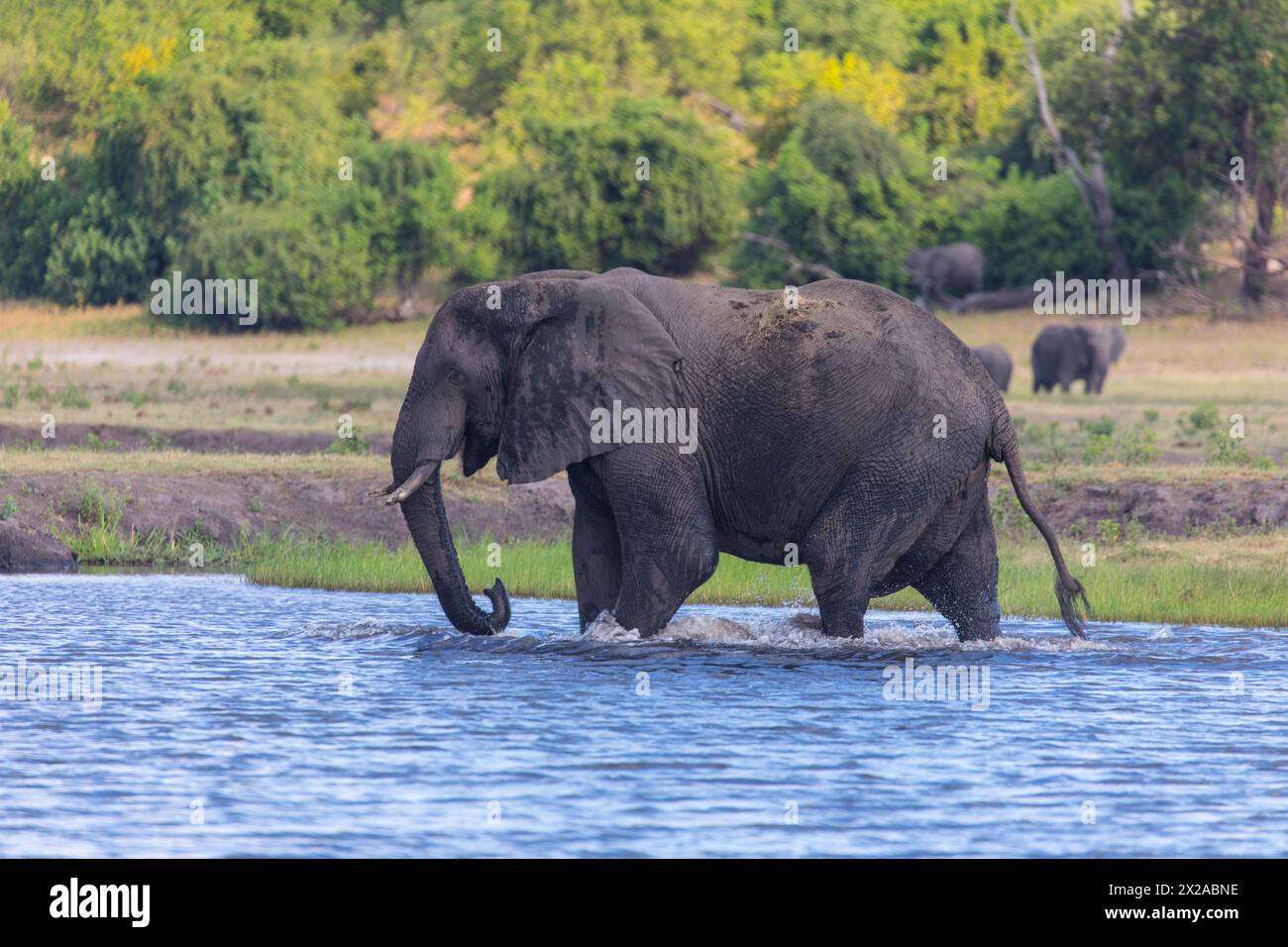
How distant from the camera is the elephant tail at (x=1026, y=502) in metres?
13.2

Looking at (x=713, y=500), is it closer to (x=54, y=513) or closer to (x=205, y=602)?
(x=205, y=602)

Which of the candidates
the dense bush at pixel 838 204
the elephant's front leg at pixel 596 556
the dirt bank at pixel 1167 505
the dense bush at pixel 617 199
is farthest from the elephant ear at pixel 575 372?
the dense bush at pixel 617 199

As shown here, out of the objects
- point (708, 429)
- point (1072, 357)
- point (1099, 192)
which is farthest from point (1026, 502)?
point (1099, 192)

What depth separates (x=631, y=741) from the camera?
10812mm

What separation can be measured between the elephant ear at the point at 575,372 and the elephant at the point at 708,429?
1 cm

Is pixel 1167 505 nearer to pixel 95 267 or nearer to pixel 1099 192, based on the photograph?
pixel 1099 192

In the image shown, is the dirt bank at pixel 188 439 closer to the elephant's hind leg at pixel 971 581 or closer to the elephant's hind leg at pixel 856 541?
the elephant's hind leg at pixel 971 581

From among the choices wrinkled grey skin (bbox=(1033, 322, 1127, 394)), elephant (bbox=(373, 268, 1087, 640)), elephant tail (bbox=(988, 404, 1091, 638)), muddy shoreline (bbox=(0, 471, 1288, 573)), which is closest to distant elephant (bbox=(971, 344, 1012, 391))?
wrinkled grey skin (bbox=(1033, 322, 1127, 394))

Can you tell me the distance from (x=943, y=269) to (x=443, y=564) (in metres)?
26.6

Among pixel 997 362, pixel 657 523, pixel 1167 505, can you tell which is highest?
pixel 997 362

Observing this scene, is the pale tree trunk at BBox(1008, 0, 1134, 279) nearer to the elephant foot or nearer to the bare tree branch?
the bare tree branch

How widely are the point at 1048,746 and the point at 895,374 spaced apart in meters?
2.90

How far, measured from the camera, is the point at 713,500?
13.2 m
